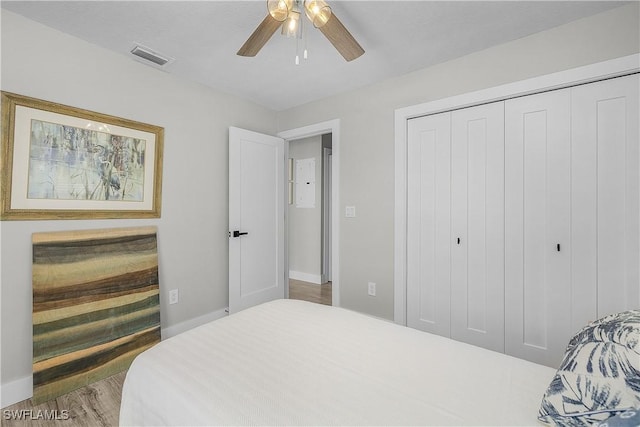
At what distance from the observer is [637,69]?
6.15 feet

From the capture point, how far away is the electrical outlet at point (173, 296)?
2760mm

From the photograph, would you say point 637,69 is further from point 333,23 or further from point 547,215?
point 333,23

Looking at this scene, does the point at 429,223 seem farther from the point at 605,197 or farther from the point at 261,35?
the point at 261,35

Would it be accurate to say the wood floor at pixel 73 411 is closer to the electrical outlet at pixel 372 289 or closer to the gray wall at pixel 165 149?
the gray wall at pixel 165 149

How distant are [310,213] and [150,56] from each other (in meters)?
3.04

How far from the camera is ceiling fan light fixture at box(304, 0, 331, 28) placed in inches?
58.9

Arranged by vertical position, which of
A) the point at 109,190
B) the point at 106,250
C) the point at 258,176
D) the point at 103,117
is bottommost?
the point at 106,250

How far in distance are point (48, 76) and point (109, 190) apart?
824 mm

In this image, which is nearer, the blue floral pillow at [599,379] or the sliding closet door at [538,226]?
the blue floral pillow at [599,379]

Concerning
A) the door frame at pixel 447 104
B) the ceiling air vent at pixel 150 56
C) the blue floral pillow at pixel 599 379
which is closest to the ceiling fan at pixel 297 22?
the ceiling air vent at pixel 150 56

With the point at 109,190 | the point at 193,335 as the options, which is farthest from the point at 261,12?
the point at 193,335

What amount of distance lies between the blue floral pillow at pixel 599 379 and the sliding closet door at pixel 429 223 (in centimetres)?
174

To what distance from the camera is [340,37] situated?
1.71 meters

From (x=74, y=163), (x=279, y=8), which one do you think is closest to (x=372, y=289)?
(x=279, y=8)
